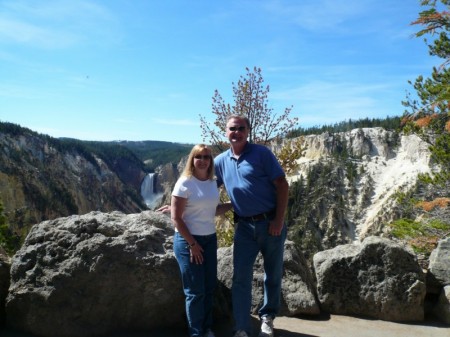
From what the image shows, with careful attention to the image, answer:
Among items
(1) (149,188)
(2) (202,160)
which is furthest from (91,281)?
(1) (149,188)

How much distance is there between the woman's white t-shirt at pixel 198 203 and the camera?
4.08 metres

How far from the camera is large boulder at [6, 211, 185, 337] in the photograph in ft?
14.6

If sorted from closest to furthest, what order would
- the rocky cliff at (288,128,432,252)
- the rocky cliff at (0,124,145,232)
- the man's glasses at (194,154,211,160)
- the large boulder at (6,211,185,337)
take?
1. the man's glasses at (194,154,211,160)
2. the large boulder at (6,211,185,337)
3. the rocky cliff at (0,124,145,232)
4. the rocky cliff at (288,128,432,252)

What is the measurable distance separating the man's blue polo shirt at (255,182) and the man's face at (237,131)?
17 centimetres

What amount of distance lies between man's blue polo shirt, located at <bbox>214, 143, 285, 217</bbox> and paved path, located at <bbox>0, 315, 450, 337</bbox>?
1.57 m

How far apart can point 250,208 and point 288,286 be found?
6.23 ft

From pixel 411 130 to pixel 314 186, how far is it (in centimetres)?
9845

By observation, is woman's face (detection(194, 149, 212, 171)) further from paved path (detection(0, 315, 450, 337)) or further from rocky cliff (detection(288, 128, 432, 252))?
rocky cliff (detection(288, 128, 432, 252))

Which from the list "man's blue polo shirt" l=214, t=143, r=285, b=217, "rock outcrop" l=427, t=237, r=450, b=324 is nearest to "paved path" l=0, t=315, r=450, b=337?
"rock outcrop" l=427, t=237, r=450, b=324

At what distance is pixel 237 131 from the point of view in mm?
4309

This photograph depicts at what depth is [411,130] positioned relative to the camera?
11211mm

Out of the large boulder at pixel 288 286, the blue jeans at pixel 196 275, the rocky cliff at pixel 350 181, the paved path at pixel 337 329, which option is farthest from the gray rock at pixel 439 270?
the rocky cliff at pixel 350 181

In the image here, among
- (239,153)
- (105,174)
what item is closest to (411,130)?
(239,153)

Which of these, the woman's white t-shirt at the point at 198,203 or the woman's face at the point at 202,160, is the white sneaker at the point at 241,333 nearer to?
the woman's white t-shirt at the point at 198,203
